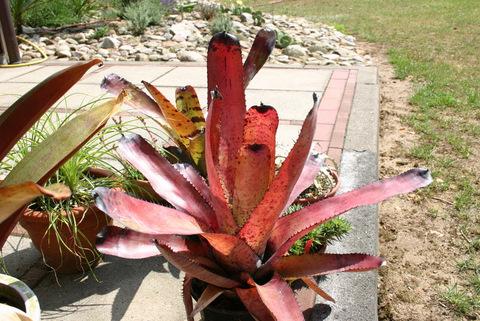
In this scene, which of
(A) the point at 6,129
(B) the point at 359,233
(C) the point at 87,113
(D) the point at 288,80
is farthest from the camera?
(D) the point at 288,80

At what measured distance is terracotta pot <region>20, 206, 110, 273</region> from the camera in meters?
2.06

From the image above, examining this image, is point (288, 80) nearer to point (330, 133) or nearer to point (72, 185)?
point (330, 133)

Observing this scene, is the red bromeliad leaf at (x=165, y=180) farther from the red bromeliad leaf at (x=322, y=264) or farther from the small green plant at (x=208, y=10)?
the small green plant at (x=208, y=10)

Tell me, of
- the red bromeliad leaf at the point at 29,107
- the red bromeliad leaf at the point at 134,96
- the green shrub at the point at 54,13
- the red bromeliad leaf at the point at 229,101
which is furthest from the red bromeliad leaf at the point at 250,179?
the green shrub at the point at 54,13

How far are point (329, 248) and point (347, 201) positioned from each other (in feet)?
2.82

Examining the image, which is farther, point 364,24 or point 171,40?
point 364,24

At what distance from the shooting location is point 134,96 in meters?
2.35

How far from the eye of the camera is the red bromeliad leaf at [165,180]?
5.50ft

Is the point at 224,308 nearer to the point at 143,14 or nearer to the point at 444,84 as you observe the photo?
the point at 444,84

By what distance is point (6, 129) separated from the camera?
1232 mm

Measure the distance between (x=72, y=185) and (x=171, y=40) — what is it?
219 inches

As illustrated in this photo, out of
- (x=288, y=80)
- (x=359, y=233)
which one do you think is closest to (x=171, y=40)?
(x=288, y=80)

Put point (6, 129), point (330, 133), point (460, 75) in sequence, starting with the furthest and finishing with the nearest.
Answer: point (460, 75) < point (330, 133) < point (6, 129)

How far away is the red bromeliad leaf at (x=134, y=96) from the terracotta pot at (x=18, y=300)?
1044 mm
